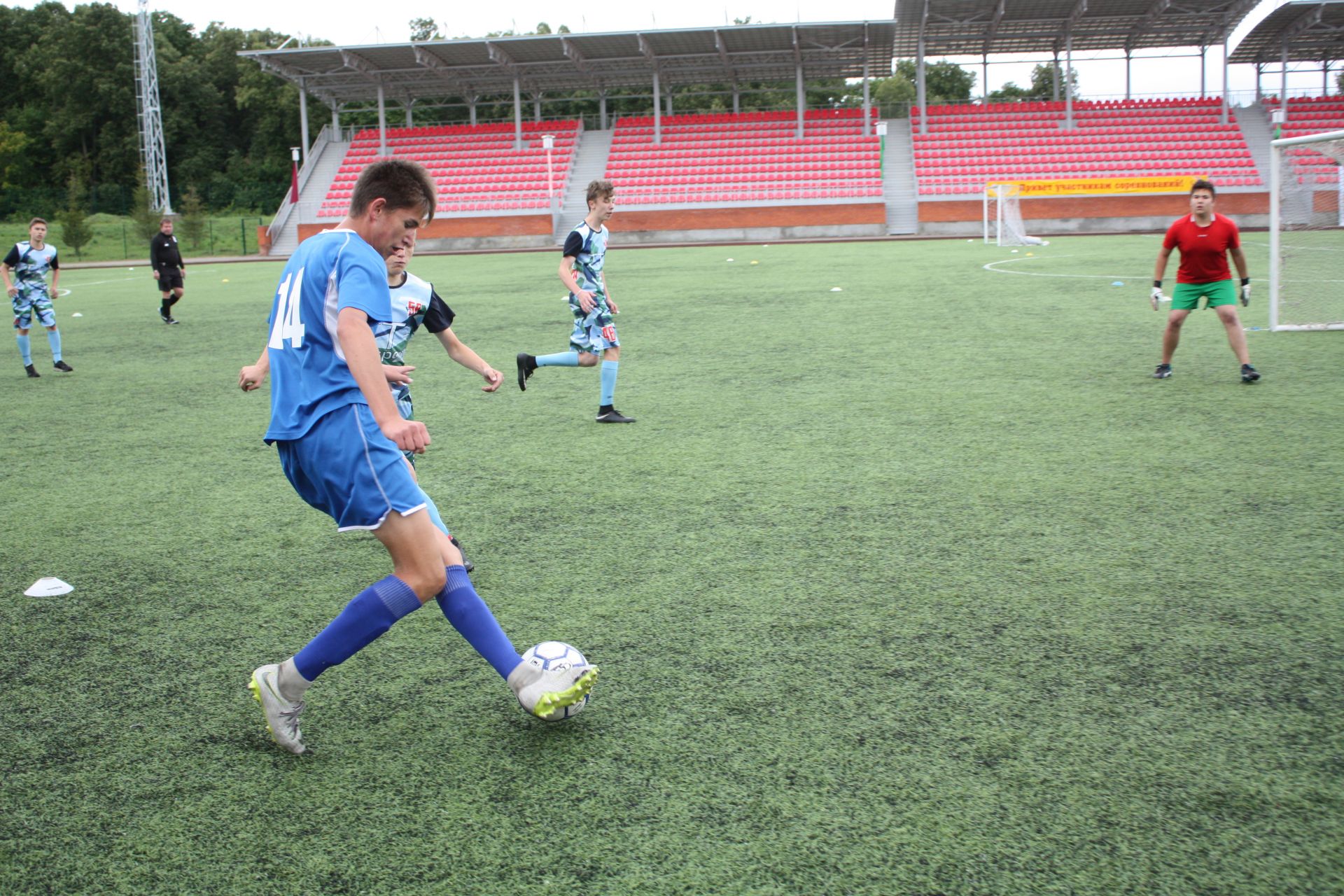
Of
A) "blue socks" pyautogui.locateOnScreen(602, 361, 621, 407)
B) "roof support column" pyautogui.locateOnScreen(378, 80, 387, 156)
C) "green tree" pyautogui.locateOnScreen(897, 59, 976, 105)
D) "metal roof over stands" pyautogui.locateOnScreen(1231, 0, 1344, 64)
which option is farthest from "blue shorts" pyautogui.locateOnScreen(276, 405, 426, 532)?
"green tree" pyautogui.locateOnScreen(897, 59, 976, 105)

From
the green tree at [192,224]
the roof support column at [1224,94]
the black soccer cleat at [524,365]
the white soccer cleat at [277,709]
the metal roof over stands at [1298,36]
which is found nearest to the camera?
the white soccer cleat at [277,709]

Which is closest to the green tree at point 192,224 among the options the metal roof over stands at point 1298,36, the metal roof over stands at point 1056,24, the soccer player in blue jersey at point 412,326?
the metal roof over stands at point 1056,24

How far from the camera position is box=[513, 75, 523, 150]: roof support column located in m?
42.5

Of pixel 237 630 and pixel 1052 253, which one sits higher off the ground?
pixel 1052 253

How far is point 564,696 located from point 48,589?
2.93m

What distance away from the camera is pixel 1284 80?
41250 millimetres

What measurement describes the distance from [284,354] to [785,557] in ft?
8.61

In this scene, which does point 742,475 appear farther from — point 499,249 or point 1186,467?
point 499,249

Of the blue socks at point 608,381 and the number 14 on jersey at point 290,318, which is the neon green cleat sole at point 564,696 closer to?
the number 14 on jersey at point 290,318

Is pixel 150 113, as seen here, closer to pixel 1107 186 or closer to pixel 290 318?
pixel 1107 186

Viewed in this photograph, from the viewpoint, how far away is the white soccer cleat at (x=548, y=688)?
322cm

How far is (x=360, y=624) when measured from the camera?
10.3ft

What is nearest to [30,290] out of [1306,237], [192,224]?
[1306,237]

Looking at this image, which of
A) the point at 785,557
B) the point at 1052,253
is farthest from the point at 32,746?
the point at 1052,253
